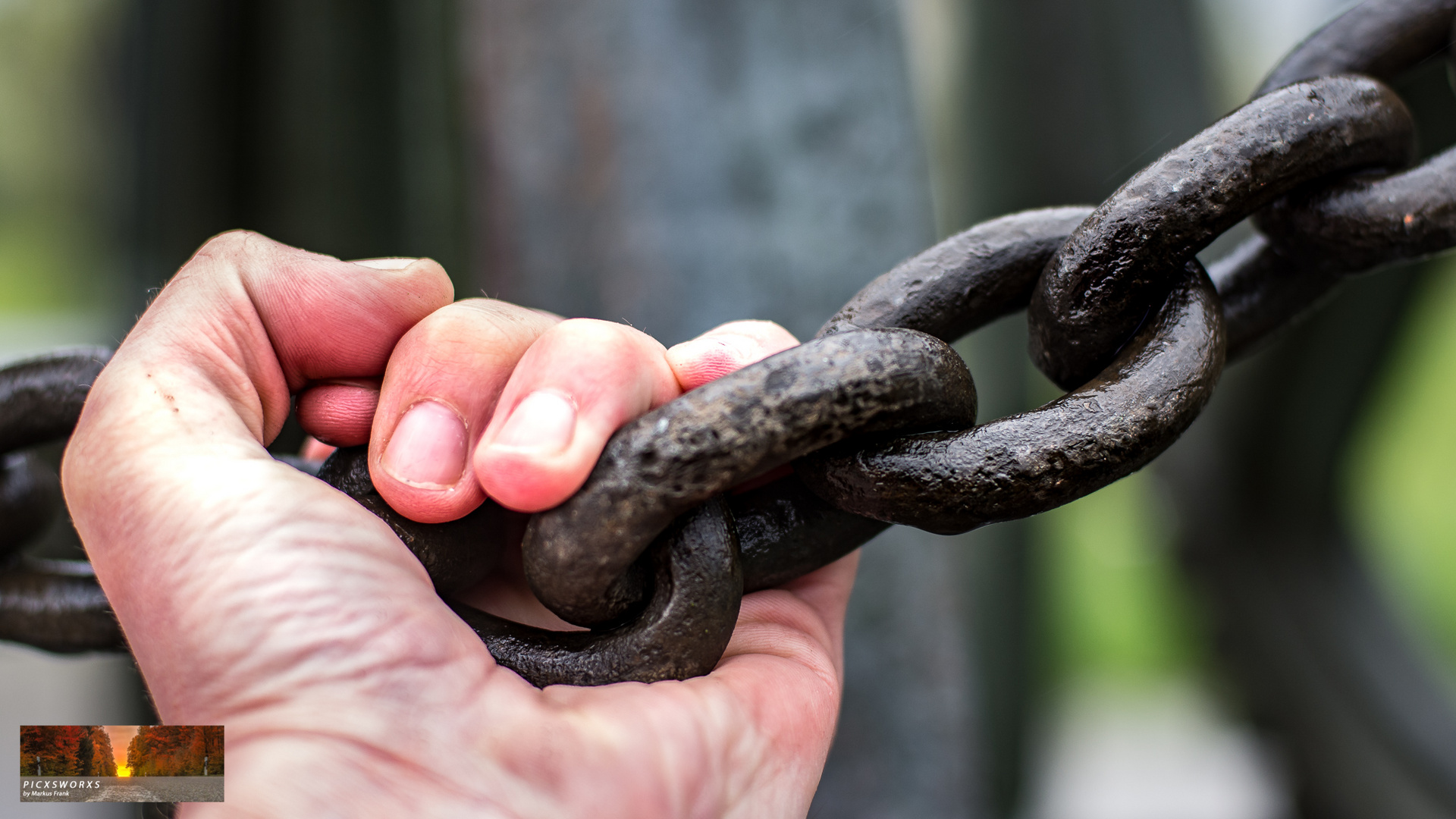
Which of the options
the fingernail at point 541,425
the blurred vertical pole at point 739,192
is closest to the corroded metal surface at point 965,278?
the fingernail at point 541,425

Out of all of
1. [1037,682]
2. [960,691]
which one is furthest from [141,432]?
[1037,682]

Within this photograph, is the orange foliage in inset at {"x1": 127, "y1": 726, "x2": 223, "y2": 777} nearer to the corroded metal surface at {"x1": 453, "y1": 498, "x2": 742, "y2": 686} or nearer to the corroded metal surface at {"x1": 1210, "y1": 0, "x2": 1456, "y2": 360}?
the corroded metal surface at {"x1": 453, "y1": 498, "x2": 742, "y2": 686}

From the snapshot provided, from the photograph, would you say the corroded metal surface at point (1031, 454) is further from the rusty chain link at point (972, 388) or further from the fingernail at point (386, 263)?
the fingernail at point (386, 263)

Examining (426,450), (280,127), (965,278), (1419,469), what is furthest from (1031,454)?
(1419,469)

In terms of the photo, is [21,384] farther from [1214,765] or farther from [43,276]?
[43,276]

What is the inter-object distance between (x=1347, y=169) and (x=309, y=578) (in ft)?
3.08

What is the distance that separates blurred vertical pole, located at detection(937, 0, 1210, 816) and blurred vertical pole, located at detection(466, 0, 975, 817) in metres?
0.96

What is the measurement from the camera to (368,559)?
0.66 metres

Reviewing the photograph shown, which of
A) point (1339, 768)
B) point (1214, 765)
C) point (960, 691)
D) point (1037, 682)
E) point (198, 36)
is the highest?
point (198, 36)

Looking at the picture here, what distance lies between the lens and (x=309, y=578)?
0.63 m

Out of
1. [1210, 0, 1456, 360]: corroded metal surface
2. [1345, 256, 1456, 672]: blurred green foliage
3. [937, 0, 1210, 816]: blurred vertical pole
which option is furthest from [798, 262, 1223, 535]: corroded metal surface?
[1345, 256, 1456, 672]: blurred green foliage

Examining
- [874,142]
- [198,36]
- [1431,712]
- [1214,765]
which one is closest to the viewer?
[874,142]

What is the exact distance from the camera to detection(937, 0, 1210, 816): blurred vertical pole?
8.45ft

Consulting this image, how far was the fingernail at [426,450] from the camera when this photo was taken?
716 mm
